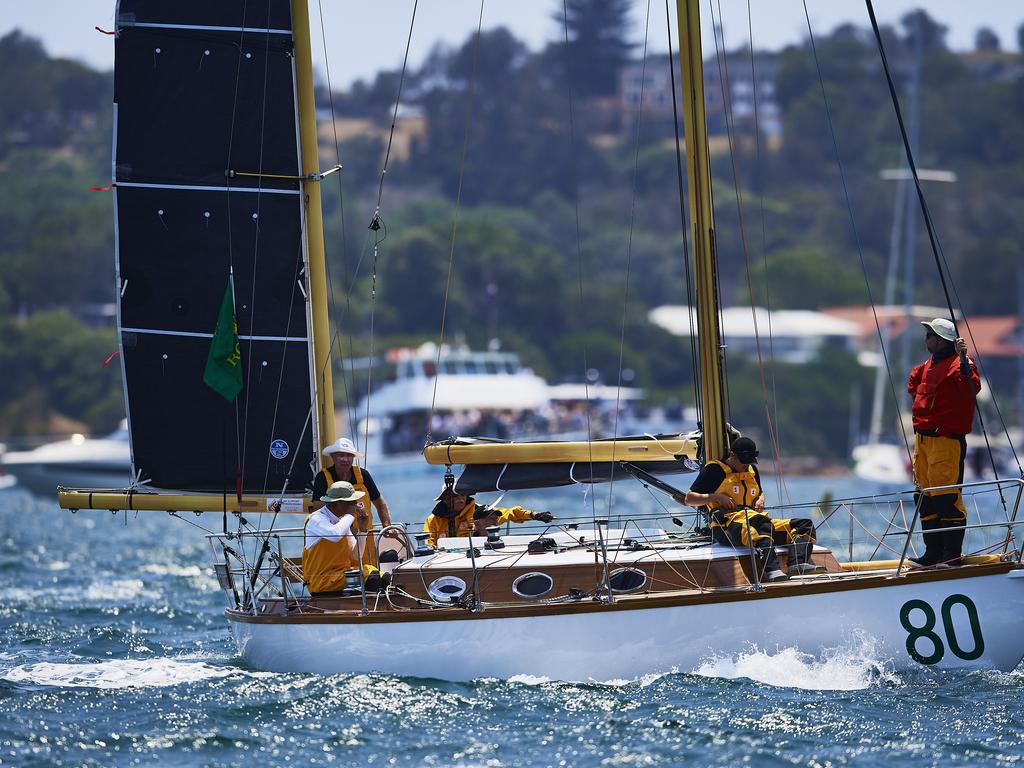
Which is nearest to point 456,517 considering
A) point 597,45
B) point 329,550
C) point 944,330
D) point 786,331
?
point 329,550

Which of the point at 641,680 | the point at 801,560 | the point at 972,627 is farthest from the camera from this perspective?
the point at 801,560

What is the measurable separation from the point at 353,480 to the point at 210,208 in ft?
8.84

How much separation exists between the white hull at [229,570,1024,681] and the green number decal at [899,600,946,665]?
0.06 ft

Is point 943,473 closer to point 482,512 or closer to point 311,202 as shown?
point 482,512

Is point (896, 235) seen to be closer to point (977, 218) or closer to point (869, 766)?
point (869, 766)

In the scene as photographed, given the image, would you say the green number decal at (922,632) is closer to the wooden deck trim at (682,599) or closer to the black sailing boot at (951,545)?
the wooden deck trim at (682,599)

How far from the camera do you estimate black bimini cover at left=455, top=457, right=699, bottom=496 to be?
12.9m

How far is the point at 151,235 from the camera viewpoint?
13258mm

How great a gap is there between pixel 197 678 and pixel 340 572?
1.43m

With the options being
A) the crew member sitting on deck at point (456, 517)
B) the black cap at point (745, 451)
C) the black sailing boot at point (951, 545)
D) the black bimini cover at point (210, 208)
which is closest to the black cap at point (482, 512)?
the crew member sitting on deck at point (456, 517)

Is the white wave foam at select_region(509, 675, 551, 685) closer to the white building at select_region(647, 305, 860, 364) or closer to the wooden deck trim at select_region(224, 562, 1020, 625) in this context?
the wooden deck trim at select_region(224, 562, 1020, 625)

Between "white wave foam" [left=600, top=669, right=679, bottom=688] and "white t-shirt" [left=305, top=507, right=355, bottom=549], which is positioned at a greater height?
"white t-shirt" [left=305, top=507, right=355, bottom=549]

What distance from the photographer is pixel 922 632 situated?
35.9 feet

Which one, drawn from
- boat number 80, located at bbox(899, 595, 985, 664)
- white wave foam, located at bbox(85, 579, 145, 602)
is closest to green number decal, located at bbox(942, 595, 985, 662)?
boat number 80, located at bbox(899, 595, 985, 664)
